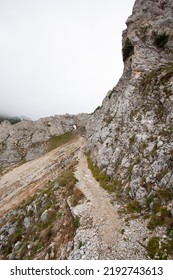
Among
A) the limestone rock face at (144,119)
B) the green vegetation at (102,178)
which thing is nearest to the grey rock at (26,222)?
the green vegetation at (102,178)

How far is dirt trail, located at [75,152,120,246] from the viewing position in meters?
19.3

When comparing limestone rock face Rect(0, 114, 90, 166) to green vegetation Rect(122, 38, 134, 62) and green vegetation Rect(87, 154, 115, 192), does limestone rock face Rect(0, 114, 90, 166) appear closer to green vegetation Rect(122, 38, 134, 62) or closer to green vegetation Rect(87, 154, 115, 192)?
green vegetation Rect(122, 38, 134, 62)

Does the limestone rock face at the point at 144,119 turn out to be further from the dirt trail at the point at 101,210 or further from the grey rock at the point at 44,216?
the grey rock at the point at 44,216

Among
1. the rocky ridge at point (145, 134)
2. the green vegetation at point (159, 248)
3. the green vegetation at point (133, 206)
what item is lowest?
the green vegetation at point (159, 248)

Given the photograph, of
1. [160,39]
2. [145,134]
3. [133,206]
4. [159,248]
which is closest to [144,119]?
[145,134]

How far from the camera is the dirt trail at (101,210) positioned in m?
19.3

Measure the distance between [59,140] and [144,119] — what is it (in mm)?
71606

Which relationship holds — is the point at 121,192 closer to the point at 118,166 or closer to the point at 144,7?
the point at 118,166

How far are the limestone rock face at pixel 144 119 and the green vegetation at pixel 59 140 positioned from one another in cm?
4346

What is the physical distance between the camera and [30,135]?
107 metres

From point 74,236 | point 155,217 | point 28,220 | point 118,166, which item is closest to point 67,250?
point 74,236

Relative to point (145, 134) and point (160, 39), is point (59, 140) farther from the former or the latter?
point (145, 134)
